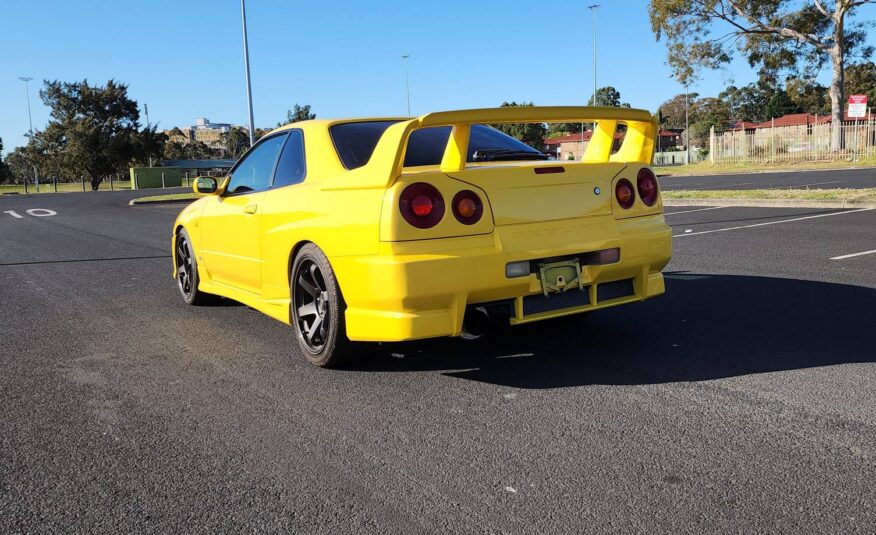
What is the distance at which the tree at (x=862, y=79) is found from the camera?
245 feet

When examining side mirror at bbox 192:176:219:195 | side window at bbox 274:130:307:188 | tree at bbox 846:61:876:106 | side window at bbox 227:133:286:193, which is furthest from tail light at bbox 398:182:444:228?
tree at bbox 846:61:876:106

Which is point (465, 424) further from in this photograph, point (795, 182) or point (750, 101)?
point (750, 101)

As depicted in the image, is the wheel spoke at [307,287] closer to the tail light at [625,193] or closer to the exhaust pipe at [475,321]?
the exhaust pipe at [475,321]

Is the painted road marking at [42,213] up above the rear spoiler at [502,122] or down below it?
below

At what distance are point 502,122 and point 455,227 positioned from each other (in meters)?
0.63

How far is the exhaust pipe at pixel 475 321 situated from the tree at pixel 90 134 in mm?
67079

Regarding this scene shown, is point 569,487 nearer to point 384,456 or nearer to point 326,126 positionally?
point 384,456

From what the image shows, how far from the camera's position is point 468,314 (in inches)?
149

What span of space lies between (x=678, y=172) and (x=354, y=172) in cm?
3637

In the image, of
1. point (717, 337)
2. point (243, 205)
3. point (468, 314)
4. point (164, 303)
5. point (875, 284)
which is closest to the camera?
point (468, 314)

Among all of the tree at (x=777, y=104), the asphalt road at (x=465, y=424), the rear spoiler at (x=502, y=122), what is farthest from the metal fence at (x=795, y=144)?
the tree at (x=777, y=104)

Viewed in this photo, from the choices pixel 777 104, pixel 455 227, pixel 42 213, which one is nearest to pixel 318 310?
pixel 455 227

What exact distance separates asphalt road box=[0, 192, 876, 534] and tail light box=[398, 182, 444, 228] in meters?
0.87

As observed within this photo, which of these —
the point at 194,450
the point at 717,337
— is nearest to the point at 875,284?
the point at 717,337
